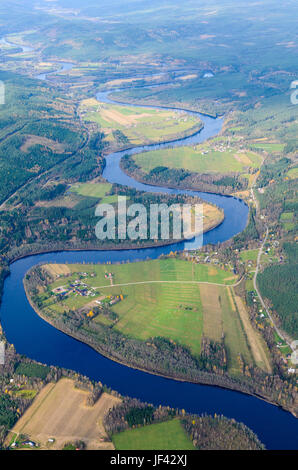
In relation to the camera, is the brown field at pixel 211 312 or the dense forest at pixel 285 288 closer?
the brown field at pixel 211 312

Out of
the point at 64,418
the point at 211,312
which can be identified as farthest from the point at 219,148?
the point at 64,418

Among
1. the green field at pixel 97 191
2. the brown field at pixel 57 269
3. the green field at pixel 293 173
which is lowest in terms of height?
the brown field at pixel 57 269

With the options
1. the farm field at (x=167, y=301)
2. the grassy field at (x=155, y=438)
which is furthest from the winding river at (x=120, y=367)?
the grassy field at (x=155, y=438)

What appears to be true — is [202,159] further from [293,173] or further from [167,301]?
[167,301]

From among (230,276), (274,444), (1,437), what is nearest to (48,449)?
(1,437)

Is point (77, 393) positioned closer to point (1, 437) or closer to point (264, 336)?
point (1, 437)

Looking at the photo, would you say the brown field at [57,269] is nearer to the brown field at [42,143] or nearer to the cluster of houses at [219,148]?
the brown field at [42,143]
